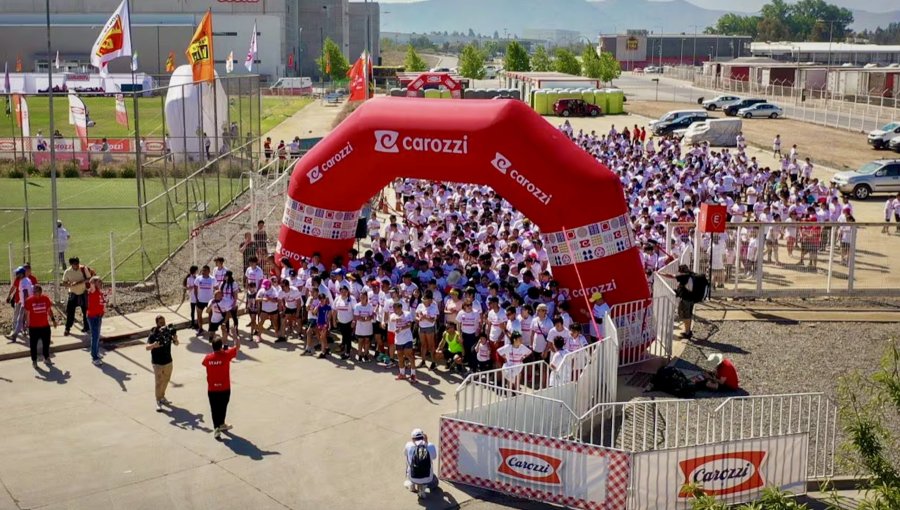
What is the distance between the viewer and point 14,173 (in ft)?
118

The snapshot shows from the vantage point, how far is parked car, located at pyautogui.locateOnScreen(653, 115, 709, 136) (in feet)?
176

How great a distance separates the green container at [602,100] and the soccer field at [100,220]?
111 ft

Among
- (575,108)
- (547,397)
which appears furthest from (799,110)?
(547,397)

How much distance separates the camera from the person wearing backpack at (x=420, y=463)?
11641 millimetres

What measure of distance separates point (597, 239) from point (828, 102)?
56028 mm

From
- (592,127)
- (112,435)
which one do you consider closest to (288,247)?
(112,435)

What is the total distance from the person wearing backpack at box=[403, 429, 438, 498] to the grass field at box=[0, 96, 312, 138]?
3193cm

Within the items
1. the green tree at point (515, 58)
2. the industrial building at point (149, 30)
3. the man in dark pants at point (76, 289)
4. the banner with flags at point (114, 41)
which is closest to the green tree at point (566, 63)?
the green tree at point (515, 58)

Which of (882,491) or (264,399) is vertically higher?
(882,491)

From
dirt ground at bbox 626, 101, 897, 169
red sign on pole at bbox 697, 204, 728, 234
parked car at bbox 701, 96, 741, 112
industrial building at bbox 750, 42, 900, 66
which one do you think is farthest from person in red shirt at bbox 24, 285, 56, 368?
industrial building at bbox 750, 42, 900, 66

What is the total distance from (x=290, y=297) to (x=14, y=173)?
73.4 ft

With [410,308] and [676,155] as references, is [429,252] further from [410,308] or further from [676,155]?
[676,155]

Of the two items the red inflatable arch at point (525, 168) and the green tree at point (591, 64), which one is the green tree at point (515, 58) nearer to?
the green tree at point (591, 64)

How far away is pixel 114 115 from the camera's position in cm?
5866
